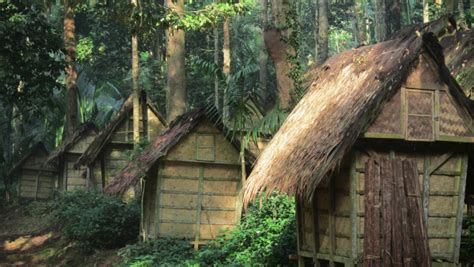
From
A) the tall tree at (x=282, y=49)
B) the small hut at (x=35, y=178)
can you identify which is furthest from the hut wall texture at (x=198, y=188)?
the small hut at (x=35, y=178)


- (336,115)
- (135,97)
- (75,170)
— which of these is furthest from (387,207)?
(75,170)

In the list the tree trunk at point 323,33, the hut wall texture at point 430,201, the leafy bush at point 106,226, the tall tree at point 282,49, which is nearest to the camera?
the hut wall texture at point 430,201

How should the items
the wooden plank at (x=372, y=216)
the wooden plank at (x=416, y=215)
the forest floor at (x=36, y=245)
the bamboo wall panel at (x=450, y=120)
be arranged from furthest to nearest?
the forest floor at (x=36, y=245) < the bamboo wall panel at (x=450, y=120) < the wooden plank at (x=416, y=215) < the wooden plank at (x=372, y=216)

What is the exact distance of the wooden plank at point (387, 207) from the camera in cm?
948

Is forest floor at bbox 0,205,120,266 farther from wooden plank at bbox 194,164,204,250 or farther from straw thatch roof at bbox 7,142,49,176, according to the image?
straw thatch roof at bbox 7,142,49,176

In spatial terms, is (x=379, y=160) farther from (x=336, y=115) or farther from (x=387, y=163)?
(x=336, y=115)

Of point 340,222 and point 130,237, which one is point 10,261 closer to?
point 130,237

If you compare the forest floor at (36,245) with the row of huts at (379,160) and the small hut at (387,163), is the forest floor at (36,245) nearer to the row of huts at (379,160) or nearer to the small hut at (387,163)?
→ the row of huts at (379,160)

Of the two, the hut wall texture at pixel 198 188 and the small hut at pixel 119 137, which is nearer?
the hut wall texture at pixel 198 188

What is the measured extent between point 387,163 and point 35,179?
25.7m

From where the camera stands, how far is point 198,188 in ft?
52.8

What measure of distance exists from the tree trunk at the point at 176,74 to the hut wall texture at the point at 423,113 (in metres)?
10.2

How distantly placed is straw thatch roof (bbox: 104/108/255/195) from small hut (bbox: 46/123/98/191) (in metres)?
10.8

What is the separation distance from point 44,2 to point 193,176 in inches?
212
